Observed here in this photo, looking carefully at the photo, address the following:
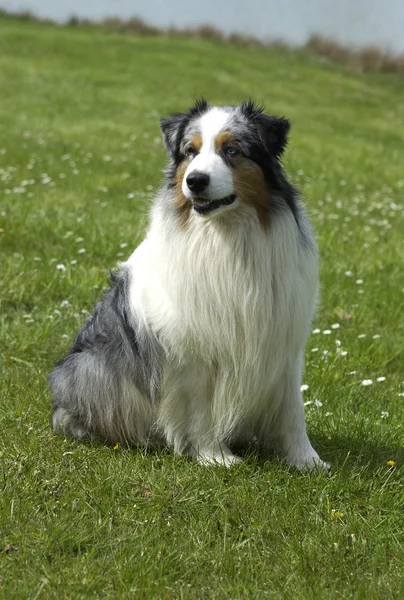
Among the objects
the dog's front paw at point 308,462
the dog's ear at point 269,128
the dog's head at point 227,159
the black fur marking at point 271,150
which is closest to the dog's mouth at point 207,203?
the dog's head at point 227,159

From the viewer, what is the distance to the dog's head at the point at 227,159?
355cm

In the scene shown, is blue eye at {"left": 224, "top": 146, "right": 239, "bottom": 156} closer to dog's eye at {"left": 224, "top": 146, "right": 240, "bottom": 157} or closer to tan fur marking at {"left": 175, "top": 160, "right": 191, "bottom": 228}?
dog's eye at {"left": 224, "top": 146, "right": 240, "bottom": 157}

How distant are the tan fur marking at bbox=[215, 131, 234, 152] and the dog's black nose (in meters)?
0.21

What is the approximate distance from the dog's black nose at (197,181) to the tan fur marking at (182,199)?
0.64ft

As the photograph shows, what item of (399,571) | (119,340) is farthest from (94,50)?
(399,571)

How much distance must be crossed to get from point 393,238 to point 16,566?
260 inches

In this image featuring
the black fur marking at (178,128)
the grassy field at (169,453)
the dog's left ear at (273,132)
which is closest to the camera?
the grassy field at (169,453)

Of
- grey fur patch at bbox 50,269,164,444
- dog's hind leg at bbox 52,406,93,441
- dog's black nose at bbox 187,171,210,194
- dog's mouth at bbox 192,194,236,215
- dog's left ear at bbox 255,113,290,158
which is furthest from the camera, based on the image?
dog's hind leg at bbox 52,406,93,441

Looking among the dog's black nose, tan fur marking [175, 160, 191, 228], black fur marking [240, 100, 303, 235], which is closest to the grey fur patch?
tan fur marking [175, 160, 191, 228]

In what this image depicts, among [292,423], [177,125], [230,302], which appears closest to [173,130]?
[177,125]

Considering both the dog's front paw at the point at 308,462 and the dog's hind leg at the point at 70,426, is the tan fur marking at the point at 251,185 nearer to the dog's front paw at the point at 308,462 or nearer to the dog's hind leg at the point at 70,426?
the dog's front paw at the point at 308,462

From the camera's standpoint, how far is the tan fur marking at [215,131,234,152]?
3.63m

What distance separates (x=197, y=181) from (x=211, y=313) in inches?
27.6

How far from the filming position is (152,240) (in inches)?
157
